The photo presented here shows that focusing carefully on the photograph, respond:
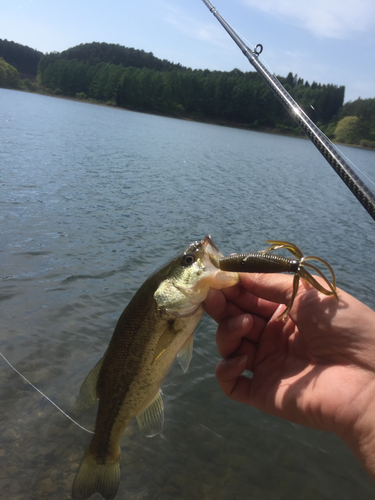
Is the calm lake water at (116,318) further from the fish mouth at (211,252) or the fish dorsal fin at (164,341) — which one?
the fish mouth at (211,252)

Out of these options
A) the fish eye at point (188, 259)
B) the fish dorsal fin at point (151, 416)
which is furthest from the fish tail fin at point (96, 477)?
the fish eye at point (188, 259)

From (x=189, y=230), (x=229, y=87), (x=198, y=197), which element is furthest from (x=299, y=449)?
(x=229, y=87)

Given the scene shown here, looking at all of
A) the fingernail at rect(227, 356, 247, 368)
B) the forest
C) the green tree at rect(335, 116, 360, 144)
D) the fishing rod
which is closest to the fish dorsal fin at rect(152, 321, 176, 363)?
the fingernail at rect(227, 356, 247, 368)

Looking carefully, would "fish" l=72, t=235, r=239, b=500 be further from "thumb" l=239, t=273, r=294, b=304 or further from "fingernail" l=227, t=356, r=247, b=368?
"fingernail" l=227, t=356, r=247, b=368

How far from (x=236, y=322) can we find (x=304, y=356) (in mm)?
598

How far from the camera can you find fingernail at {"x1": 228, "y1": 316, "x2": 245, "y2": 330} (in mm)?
2832

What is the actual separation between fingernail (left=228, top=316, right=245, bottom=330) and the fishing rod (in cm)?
122

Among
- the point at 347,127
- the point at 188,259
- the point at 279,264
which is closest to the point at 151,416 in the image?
the point at 188,259

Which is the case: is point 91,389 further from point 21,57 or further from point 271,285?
point 21,57

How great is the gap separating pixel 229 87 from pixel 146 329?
11756 centimetres

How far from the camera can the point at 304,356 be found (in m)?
2.85

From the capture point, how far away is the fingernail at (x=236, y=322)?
2.83 metres

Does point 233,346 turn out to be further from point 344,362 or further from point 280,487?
point 280,487

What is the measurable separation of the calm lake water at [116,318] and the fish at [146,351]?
A: 1.89 metres
